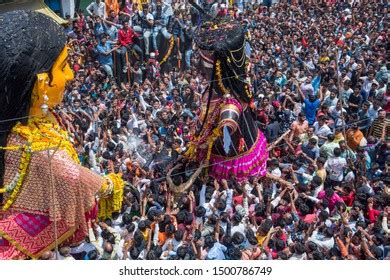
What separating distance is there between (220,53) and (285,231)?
1.96m

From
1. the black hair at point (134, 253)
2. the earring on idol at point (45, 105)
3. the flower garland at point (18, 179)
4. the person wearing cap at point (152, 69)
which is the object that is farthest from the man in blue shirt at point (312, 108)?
the flower garland at point (18, 179)

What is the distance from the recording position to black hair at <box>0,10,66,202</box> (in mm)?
3680

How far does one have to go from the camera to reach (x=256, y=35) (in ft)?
44.3

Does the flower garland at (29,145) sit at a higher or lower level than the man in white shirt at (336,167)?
higher

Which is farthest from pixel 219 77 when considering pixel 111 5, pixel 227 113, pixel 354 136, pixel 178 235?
pixel 111 5

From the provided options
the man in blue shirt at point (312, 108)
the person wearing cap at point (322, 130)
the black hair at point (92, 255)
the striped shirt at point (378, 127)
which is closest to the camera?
the black hair at point (92, 255)

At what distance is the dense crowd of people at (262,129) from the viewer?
5.77 metres

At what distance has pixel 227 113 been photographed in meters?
6.65

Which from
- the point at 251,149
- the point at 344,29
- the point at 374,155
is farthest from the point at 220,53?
the point at 344,29

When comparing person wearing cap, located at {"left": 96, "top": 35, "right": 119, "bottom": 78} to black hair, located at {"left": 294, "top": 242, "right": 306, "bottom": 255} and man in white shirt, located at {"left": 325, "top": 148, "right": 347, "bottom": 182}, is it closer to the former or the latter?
man in white shirt, located at {"left": 325, "top": 148, "right": 347, "bottom": 182}

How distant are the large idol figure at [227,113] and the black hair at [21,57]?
303cm

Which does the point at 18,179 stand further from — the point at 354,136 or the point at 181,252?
the point at 354,136

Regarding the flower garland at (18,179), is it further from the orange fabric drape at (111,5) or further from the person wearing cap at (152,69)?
the orange fabric drape at (111,5)

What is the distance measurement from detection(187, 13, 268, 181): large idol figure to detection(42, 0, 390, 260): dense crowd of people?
0.21 m
